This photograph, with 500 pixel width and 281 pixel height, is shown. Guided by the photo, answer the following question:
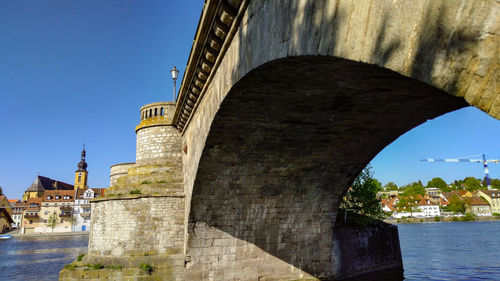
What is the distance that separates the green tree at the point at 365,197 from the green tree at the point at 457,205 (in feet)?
249

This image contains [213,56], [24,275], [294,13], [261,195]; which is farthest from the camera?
[24,275]

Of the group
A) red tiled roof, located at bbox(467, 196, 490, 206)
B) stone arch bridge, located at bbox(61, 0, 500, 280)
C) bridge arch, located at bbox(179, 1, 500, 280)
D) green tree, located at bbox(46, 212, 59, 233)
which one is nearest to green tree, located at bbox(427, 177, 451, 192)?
red tiled roof, located at bbox(467, 196, 490, 206)

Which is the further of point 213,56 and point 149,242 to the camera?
point 149,242

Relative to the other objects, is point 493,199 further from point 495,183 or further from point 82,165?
point 82,165

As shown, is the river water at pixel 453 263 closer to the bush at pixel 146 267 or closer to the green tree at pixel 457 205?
the bush at pixel 146 267

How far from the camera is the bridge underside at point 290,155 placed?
5.80m

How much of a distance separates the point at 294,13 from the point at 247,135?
5.72 metres

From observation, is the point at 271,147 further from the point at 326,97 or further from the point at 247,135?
the point at 326,97

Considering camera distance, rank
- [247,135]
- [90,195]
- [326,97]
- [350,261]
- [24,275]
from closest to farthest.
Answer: [326,97], [247,135], [350,261], [24,275], [90,195]

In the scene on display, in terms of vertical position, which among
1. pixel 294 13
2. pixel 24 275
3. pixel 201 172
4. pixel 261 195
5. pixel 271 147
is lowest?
pixel 24 275

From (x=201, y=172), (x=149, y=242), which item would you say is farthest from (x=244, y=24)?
(x=149, y=242)

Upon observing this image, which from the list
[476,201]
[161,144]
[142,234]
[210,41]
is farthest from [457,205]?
[210,41]

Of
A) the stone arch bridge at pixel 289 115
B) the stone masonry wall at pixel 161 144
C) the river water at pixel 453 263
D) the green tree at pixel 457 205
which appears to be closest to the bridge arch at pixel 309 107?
the stone arch bridge at pixel 289 115

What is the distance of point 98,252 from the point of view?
44.9 feet
